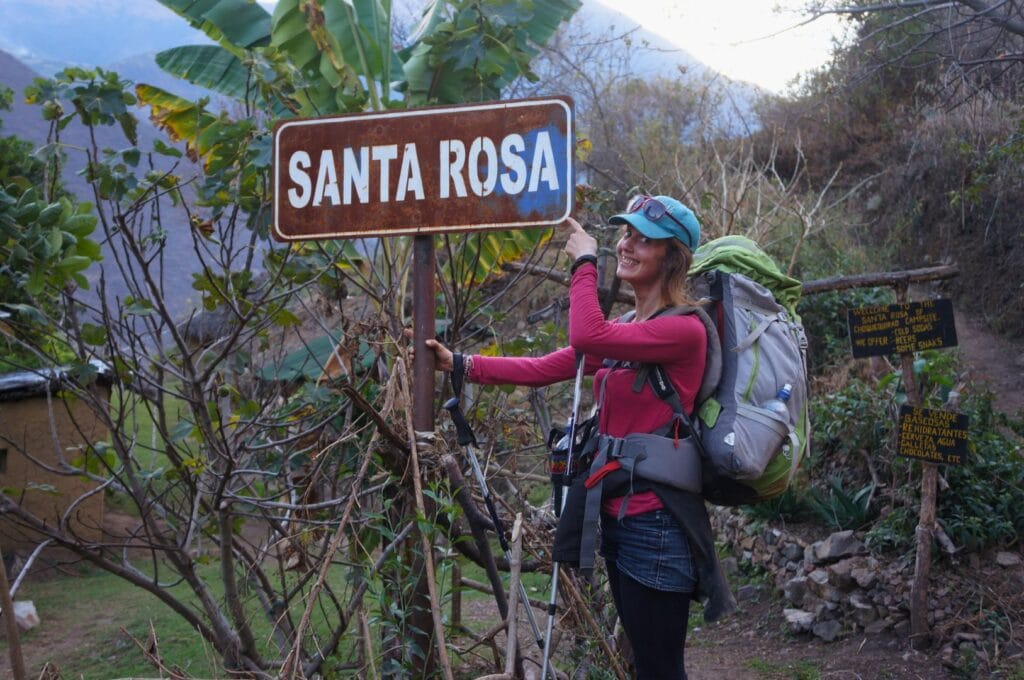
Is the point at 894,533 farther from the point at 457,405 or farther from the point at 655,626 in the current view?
the point at 457,405

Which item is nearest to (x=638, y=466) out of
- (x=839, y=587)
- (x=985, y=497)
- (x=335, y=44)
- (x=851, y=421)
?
(x=839, y=587)

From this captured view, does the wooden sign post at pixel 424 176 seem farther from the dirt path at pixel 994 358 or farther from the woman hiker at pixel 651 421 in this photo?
the dirt path at pixel 994 358

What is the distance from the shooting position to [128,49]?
148 ft

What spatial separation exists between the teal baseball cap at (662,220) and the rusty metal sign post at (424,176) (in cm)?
23

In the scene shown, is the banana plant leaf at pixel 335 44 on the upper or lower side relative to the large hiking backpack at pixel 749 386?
upper

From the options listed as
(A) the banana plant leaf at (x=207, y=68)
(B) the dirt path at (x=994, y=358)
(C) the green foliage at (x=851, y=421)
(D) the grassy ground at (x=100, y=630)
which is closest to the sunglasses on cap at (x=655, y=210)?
(D) the grassy ground at (x=100, y=630)

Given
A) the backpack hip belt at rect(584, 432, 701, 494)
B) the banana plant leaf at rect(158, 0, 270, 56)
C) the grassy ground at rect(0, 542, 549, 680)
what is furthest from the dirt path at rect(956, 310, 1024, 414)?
the backpack hip belt at rect(584, 432, 701, 494)

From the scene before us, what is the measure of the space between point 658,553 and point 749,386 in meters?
0.56

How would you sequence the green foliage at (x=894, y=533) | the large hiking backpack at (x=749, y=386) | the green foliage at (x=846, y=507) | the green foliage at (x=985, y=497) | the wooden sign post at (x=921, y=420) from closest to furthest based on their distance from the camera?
1. the large hiking backpack at (x=749, y=386)
2. the wooden sign post at (x=921, y=420)
3. the green foliage at (x=985, y=497)
4. the green foliage at (x=894, y=533)
5. the green foliage at (x=846, y=507)

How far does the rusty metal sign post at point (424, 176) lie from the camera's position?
2.87m

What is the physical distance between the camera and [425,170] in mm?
2963

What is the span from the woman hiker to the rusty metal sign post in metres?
0.20

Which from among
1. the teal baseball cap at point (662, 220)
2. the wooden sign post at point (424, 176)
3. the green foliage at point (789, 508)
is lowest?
the green foliage at point (789, 508)

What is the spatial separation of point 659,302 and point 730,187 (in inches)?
282
